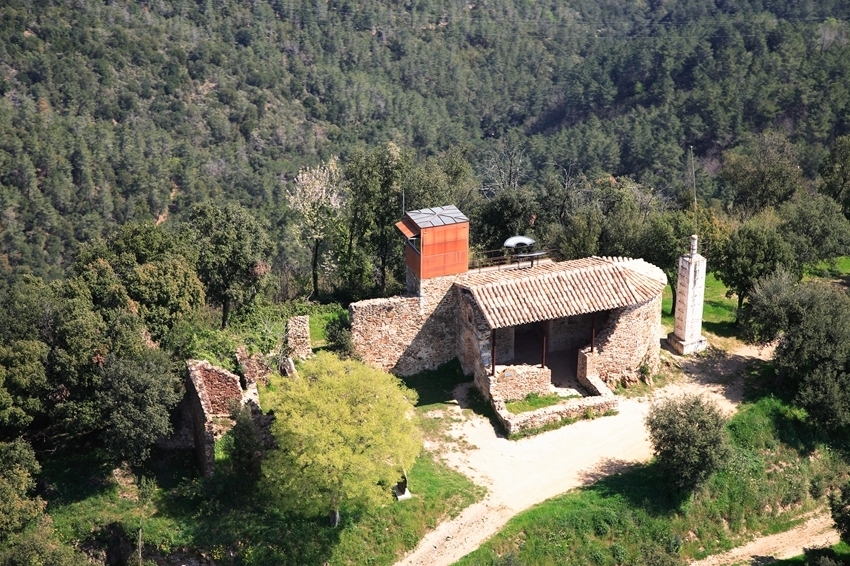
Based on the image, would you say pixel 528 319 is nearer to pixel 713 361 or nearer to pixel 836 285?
pixel 713 361

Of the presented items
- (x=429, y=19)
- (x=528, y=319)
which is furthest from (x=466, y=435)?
(x=429, y=19)

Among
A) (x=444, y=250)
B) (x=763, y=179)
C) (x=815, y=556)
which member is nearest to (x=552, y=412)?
(x=444, y=250)

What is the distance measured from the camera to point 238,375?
103 ft

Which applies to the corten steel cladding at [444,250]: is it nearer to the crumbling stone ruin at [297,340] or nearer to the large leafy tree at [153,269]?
the crumbling stone ruin at [297,340]

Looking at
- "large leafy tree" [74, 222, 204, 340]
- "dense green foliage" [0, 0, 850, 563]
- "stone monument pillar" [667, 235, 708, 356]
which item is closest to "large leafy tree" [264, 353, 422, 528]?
"dense green foliage" [0, 0, 850, 563]

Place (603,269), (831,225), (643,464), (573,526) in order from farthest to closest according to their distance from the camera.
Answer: (831,225), (603,269), (643,464), (573,526)

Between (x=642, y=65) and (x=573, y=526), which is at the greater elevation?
(x=642, y=65)

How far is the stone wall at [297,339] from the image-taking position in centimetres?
3266

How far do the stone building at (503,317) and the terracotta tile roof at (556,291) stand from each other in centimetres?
4

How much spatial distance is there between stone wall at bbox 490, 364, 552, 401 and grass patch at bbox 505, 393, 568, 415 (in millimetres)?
148

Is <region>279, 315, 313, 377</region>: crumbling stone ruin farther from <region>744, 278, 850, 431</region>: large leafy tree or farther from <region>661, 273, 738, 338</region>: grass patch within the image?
<region>744, 278, 850, 431</region>: large leafy tree

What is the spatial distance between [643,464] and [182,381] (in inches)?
643

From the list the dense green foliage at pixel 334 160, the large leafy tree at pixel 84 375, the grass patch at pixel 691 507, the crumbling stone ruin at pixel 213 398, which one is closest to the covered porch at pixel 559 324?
the grass patch at pixel 691 507

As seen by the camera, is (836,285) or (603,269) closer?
(603,269)
